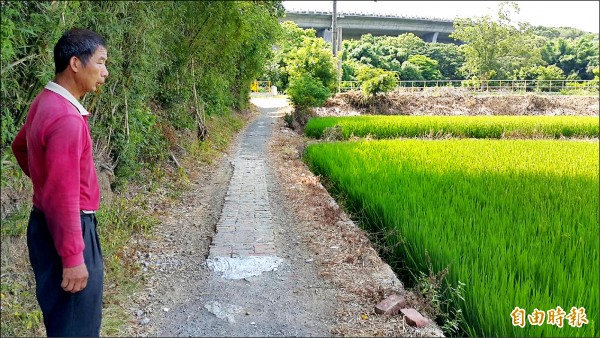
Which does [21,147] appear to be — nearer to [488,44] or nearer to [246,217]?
[246,217]

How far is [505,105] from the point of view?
71.3ft

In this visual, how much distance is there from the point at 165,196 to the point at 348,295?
3.27 m

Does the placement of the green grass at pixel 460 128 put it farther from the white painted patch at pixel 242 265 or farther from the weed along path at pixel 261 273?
the white painted patch at pixel 242 265

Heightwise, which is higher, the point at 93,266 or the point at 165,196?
the point at 93,266

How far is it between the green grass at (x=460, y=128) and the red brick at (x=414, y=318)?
9.88 metres

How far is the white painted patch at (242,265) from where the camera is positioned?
334cm

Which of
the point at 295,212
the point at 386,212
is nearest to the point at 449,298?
the point at 386,212

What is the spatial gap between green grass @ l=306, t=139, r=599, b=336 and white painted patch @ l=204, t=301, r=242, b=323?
1.28 m

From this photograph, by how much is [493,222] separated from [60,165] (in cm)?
299

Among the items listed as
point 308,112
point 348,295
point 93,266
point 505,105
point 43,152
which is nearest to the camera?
point 43,152

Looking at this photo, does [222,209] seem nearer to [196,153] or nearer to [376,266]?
[376,266]

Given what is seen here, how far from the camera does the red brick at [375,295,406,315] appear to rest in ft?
8.56

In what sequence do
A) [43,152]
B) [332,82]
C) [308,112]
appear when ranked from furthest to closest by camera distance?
[332,82] < [308,112] < [43,152]

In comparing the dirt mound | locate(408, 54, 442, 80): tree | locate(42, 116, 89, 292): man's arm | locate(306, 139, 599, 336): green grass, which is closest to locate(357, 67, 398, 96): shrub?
the dirt mound
